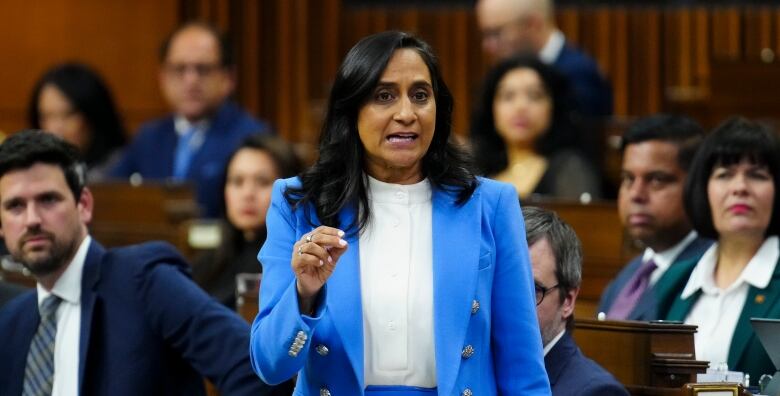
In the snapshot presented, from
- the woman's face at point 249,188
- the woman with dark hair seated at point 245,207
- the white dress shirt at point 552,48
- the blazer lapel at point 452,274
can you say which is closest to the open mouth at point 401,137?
the blazer lapel at point 452,274

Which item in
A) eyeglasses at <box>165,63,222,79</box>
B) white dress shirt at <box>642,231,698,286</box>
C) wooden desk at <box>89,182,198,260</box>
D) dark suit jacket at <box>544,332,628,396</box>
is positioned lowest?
dark suit jacket at <box>544,332,628,396</box>

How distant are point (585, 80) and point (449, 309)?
403 centimetres

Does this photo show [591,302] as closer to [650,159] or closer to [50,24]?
[650,159]

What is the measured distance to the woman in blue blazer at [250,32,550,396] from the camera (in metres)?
2.65

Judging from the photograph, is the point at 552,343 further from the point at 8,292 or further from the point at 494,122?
the point at 494,122

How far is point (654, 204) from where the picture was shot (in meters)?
4.45

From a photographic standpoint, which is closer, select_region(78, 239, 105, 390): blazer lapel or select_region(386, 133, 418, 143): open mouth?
select_region(386, 133, 418, 143): open mouth

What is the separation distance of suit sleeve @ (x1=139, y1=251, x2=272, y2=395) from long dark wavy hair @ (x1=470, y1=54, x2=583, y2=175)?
2.24 meters

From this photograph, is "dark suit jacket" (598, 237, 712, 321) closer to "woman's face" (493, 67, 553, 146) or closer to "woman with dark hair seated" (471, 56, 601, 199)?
"woman with dark hair seated" (471, 56, 601, 199)

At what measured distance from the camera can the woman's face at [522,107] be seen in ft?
18.5

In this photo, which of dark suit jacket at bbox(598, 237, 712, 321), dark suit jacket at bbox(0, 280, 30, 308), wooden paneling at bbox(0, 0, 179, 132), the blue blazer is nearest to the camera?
the blue blazer

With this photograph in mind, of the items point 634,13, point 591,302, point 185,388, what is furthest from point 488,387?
point 634,13

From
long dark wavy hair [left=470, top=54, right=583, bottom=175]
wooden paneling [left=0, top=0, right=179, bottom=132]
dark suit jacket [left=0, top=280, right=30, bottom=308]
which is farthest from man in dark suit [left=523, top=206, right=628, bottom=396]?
wooden paneling [left=0, top=0, right=179, bottom=132]

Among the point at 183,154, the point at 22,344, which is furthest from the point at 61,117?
the point at 22,344
